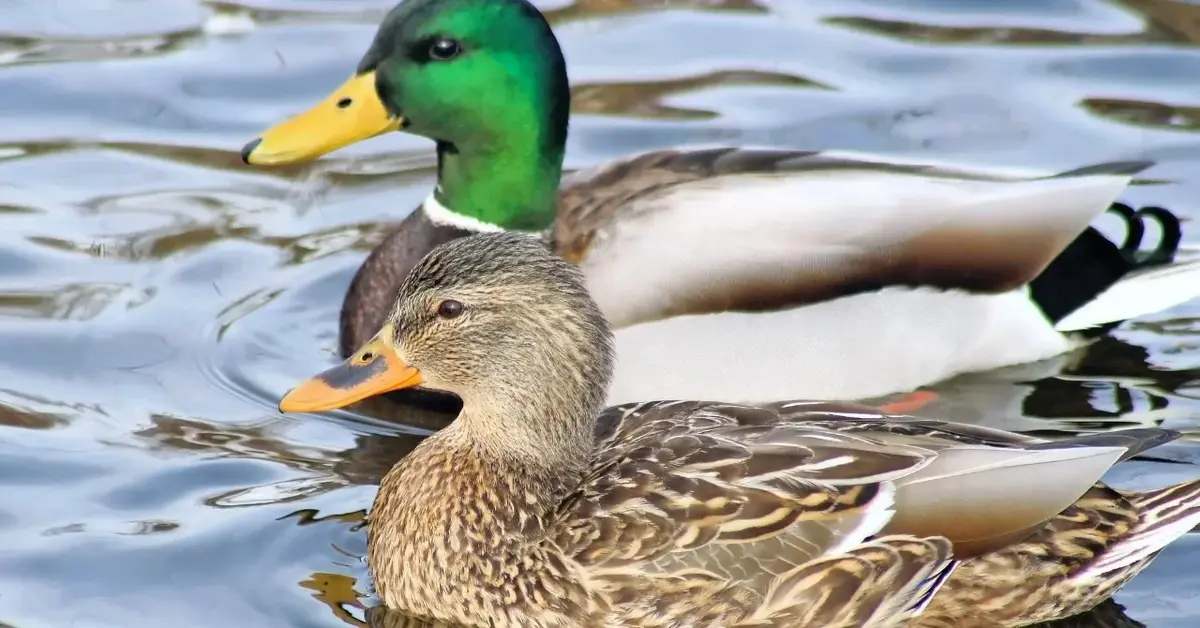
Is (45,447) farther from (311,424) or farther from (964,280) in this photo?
(964,280)

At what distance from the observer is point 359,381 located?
6715 millimetres

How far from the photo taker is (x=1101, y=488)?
256 inches

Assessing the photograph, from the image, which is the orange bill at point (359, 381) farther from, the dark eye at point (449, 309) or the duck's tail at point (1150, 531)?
the duck's tail at point (1150, 531)

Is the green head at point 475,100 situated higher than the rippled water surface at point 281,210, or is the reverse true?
the green head at point 475,100

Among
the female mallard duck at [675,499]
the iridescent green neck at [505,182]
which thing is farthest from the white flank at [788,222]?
the female mallard duck at [675,499]

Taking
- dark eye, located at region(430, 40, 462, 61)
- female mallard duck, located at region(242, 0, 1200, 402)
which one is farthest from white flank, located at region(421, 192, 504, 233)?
dark eye, located at region(430, 40, 462, 61)

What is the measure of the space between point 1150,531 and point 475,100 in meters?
3.16

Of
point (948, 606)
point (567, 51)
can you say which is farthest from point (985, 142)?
point (948, 606)

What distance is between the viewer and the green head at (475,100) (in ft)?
27.5

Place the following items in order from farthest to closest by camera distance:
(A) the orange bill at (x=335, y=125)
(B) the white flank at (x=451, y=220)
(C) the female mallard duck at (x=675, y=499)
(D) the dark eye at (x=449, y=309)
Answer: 1. (B) the white flank at (x=451, y=220)
2. (A) the orange bill at (x=335, y=125)
3. (D) the dark eye at (x=449, y=309)
4. (C) the female mallard duck at (x=675, y=499)

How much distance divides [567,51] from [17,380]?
4.05m

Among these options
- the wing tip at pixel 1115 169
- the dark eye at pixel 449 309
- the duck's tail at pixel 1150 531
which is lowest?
the duck's tail at pixel 1150 531

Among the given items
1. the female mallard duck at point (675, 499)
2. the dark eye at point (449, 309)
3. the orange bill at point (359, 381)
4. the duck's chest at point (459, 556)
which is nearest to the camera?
the female mallard duck at point (675, 499)

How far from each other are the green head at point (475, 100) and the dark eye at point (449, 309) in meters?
1.98
